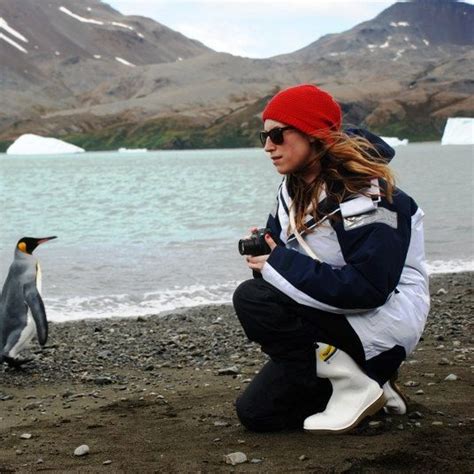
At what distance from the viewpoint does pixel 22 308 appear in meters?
6.76

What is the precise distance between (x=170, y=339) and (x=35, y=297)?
4.23 feet

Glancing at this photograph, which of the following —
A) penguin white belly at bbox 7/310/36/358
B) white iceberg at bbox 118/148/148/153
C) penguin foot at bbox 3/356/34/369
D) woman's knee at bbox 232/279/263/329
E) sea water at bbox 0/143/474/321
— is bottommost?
white iceberg at bbox 118/148/148/153

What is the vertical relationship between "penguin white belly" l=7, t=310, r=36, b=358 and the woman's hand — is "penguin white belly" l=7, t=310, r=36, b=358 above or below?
below

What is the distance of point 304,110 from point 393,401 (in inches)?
55.5

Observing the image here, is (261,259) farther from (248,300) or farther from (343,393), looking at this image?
(343,393)

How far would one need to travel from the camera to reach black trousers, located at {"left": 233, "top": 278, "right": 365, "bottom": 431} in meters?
3.63

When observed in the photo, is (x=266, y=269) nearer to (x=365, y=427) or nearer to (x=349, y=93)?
(x=365, y=427)

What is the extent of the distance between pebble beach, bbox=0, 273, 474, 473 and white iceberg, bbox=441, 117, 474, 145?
101779mm

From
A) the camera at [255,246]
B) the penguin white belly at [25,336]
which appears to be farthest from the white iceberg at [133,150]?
the camera at [255,246]

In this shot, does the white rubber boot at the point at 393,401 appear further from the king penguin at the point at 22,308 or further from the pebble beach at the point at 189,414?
the king penguin at the point at 22,308

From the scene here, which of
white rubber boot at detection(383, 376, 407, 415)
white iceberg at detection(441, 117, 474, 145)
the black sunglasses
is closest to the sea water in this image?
the black sunglasses

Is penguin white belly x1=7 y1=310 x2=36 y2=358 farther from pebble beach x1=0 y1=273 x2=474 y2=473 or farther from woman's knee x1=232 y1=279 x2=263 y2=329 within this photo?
woman's knee x1=232 y1=279 x2=263 y2=329

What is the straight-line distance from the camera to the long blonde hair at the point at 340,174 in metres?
3.56

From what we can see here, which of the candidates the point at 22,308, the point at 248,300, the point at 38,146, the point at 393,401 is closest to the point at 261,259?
the point at 248,300
